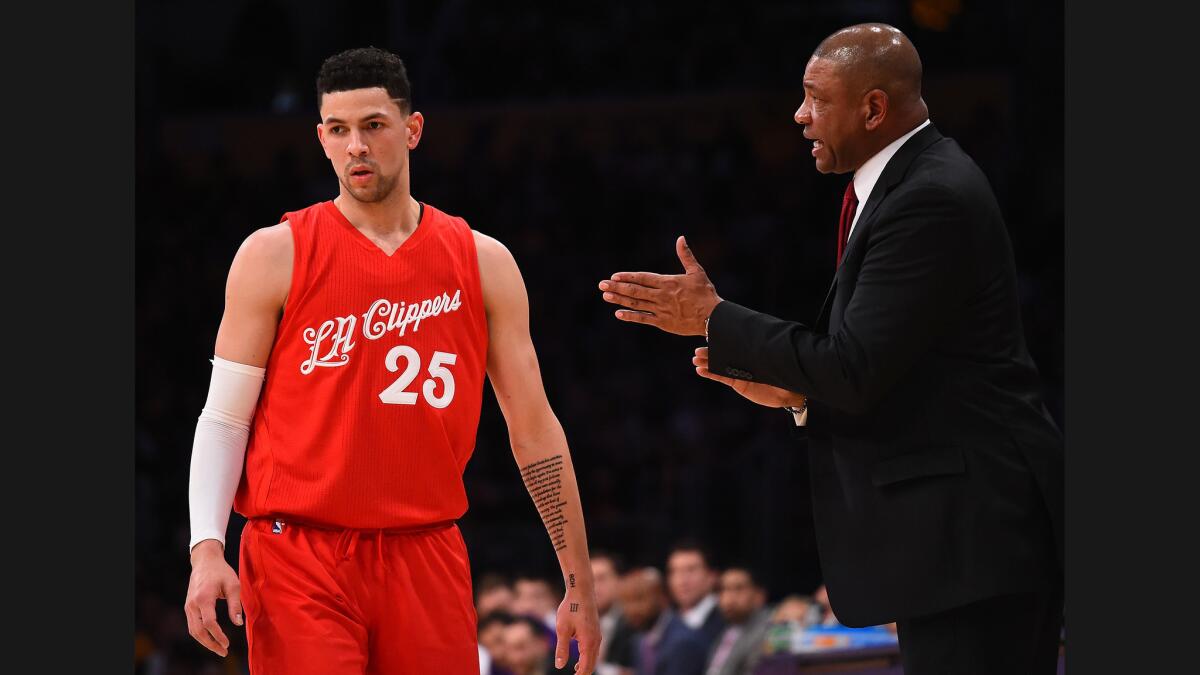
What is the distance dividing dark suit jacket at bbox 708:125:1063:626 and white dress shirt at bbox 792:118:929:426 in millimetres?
114

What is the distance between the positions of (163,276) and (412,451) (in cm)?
1166

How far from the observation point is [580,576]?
4.21 metres

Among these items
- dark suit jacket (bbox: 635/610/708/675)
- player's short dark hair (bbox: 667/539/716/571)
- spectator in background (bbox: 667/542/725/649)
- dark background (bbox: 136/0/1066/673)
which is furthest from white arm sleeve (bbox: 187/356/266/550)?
dark background (bbox: 136/0/1066/673)

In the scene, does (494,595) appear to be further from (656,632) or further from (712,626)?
(712,626)

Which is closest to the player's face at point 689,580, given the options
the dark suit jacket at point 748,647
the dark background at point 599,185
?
the dark suit jacket at point 748,647

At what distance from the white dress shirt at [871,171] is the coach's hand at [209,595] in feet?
4.96

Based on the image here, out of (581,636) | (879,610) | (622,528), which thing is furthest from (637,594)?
(879,610)

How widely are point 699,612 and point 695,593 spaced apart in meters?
0.13

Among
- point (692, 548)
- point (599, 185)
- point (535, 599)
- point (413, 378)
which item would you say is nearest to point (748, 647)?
point (692, 548)

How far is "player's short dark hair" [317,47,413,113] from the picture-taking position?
4086 mm

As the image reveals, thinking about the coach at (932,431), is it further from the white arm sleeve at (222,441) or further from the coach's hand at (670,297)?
the white arm sleeve at (222,441)

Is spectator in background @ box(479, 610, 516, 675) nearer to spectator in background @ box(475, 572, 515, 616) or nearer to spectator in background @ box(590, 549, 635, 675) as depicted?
spectator in background @ box(475, 572, 515, 616)

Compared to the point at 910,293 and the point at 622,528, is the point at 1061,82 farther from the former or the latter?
the point at 910,293

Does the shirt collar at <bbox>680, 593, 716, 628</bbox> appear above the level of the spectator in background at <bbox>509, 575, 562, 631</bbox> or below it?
above
